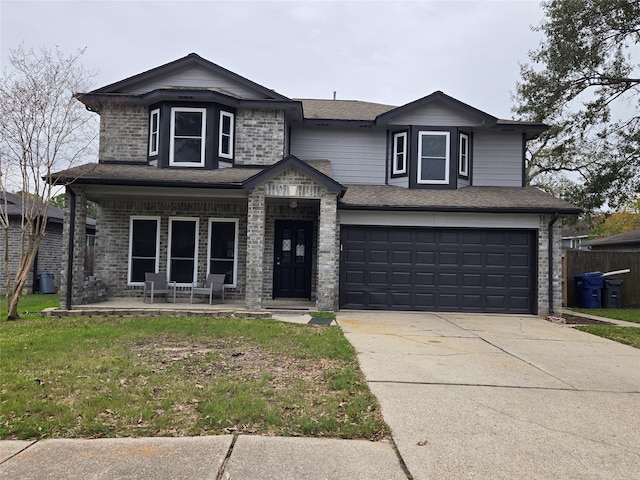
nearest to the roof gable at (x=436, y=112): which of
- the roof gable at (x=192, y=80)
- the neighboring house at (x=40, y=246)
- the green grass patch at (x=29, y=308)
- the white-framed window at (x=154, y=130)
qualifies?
the roof gable at (x=192, y=80)

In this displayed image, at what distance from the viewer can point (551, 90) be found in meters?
16.8

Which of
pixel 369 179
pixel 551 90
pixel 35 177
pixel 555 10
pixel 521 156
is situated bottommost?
pixel 35 177

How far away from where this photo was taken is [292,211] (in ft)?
42.1

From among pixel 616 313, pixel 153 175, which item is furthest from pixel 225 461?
pixel 616 313

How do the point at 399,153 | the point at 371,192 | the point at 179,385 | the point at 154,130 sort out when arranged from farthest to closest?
the point at 399,153
the point at 371,192
the point at 154,130
the point at 179,385

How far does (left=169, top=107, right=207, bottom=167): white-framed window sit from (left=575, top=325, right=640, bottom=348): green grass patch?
35.6ft

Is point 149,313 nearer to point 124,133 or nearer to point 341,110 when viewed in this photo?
point 124,133

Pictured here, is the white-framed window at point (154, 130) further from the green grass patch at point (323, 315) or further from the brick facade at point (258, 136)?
the green grass patch at point (323, 315)

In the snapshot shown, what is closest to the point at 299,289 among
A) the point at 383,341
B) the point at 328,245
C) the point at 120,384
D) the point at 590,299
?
the point at 328,245

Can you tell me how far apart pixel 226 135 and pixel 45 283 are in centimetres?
1013

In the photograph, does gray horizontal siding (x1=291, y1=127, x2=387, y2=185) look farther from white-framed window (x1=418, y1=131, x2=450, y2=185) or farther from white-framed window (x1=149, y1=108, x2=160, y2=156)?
white-framed window (x1=149, y1=108, x2=160, y2=156)

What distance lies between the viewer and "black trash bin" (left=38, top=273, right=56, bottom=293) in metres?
16.8

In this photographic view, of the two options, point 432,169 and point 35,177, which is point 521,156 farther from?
point 35,177

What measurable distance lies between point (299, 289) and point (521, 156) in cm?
829
